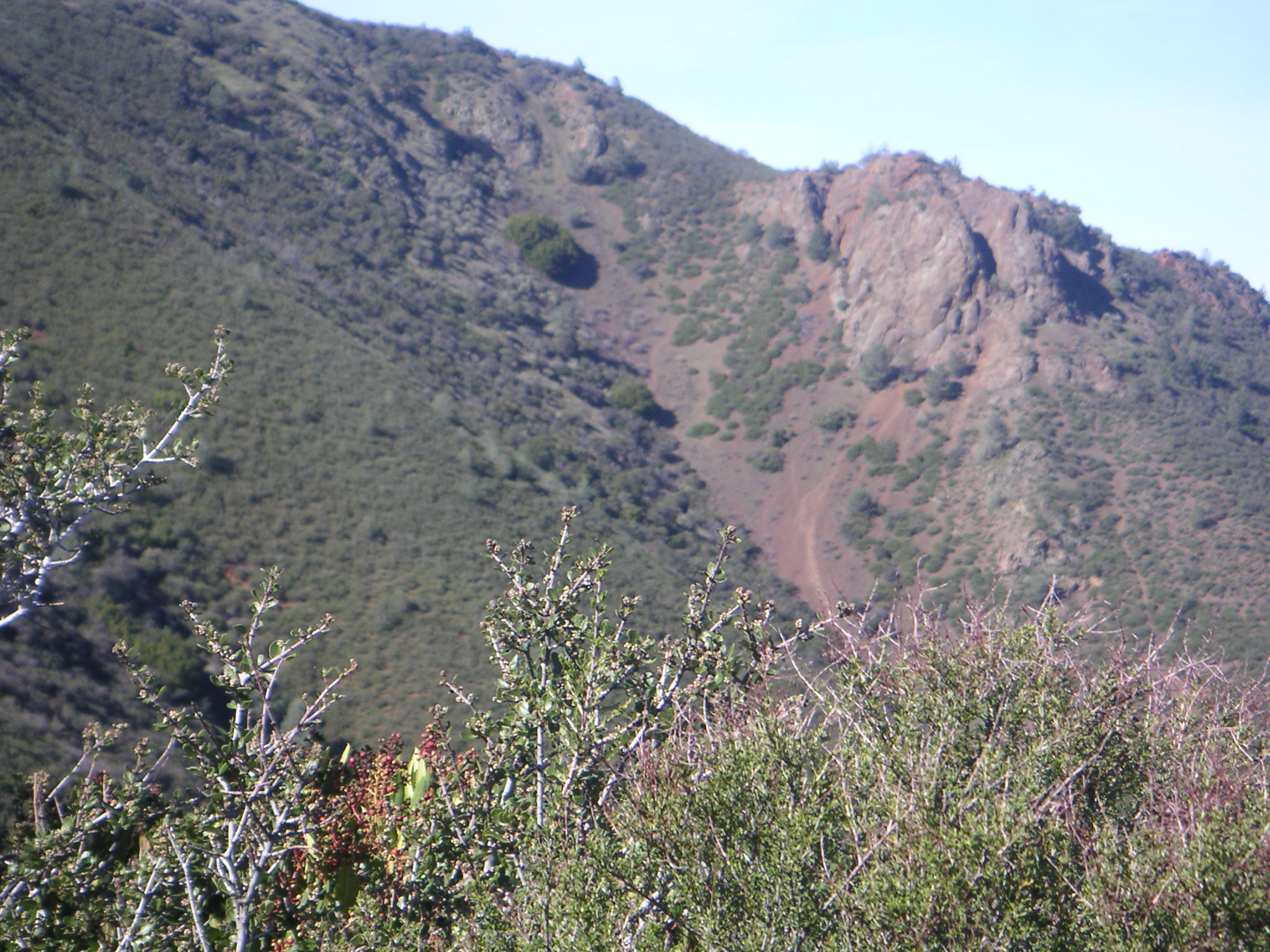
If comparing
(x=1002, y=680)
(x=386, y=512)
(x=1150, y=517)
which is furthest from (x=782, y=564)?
(x=1002, y=680)

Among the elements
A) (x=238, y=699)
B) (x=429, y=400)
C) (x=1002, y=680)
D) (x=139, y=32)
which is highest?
(x=139, y=32)

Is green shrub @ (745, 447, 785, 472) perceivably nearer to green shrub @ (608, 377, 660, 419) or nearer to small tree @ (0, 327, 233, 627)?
green shrub @ (608, 377, 660, 419)

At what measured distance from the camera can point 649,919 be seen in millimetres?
3834

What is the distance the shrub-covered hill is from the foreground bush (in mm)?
2557

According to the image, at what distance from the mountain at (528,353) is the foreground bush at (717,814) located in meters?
10.4

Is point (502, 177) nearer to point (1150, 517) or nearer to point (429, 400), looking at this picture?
point (429, 400)

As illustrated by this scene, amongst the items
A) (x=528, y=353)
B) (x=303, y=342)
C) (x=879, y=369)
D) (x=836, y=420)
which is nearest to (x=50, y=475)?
(x=303, y=342)

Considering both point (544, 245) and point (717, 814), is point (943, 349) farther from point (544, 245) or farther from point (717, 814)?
point (717, 814)

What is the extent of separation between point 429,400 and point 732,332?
2358 centimetres

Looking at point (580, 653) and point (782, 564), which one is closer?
point (580, 653)

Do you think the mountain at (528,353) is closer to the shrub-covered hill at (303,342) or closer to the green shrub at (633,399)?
the shrub-covered hill at (303,342)

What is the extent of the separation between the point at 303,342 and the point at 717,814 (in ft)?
99.4

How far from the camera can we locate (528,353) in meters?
43.6

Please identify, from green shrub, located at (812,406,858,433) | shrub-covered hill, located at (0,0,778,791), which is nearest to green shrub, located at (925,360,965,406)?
green shrub, located at (812,406,858,433)
